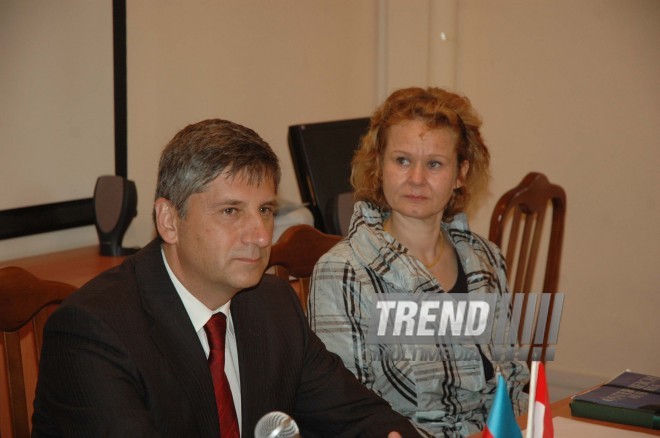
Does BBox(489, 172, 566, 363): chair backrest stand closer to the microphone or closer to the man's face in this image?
the man's face

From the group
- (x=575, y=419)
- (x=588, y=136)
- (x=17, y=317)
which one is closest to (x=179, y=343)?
(x=17, y=317)

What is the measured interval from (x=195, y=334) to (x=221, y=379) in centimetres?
11

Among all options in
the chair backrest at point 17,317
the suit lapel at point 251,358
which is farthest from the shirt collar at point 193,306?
the chair backrest at point 17,317

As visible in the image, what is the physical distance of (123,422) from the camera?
1.42 m

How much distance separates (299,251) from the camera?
7.55ft

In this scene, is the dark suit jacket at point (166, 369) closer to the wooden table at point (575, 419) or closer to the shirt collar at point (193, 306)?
the shirt collar at point (193, 306)

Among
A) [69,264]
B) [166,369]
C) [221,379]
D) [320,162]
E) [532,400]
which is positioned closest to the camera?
[532,400]

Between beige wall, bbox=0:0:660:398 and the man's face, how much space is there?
6.50 ft

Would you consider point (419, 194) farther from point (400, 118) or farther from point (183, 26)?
point (183, 26)

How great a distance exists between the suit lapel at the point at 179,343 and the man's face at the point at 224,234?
71 mm

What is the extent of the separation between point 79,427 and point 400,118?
1281 millimetres

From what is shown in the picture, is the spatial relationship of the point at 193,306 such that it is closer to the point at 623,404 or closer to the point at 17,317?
the point at 17,317

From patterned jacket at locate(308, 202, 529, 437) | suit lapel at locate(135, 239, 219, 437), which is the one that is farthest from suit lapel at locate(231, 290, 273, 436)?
patterned jacket at locate(308, 202, 529, 437)

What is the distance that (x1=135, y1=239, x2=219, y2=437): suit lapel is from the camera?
5.20ft
